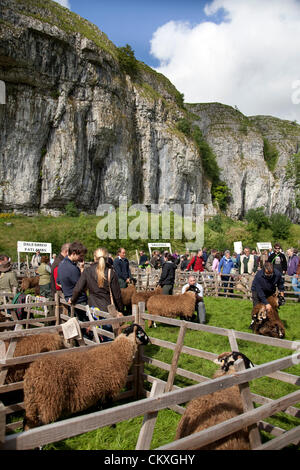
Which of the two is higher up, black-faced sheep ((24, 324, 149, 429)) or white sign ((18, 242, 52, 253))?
white sign ((18, 242, 52, 253))

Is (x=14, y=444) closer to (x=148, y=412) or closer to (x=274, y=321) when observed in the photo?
(x=148, y=412)

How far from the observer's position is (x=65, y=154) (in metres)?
44.0

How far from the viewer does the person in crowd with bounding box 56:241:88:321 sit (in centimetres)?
643

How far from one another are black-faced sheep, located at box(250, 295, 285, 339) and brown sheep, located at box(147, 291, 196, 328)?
1.80m

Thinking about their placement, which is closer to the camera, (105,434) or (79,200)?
(105,434)

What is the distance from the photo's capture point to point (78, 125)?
149 ft

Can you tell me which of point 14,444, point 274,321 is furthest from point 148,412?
point 274,321

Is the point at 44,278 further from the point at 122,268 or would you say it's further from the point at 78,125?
the point at 78,125

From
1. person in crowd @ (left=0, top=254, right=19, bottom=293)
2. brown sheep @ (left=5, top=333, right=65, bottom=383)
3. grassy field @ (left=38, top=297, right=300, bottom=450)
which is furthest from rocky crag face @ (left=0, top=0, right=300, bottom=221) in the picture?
brown sheep @ (left=5, top=333, right=65, bottom=383)

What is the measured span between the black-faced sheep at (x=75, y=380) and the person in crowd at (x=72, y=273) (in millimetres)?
2215

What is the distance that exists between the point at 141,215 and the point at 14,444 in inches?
1335

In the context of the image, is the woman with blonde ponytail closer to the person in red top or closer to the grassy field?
the grassy field

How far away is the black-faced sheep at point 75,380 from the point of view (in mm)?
3449

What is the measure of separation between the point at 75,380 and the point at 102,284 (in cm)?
221
